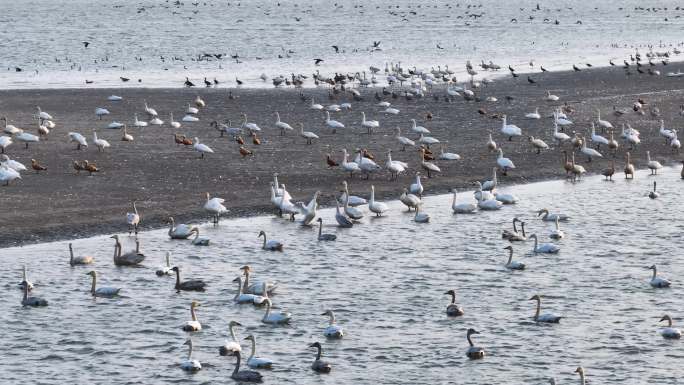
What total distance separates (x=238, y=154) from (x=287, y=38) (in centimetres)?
6301

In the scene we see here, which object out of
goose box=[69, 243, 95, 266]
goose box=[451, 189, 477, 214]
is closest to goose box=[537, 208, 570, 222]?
goose box=[451, 189, 477, 214]

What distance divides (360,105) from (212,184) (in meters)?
17.6

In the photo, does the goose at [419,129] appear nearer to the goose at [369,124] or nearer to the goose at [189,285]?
the goose at [369,124]

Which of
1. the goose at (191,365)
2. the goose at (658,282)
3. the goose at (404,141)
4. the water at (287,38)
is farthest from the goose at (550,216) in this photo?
the water at (287,38)

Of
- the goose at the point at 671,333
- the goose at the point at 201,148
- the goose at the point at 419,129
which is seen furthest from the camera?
the goose at the point at 419,129

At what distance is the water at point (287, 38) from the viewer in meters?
70.5

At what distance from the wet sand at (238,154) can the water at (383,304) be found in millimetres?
1916

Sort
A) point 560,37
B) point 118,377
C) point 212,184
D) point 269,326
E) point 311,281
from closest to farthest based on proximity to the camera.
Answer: point 118,377 → point 269,326 → point 311,281 → point 212,184 → point 560,37

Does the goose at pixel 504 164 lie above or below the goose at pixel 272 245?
above

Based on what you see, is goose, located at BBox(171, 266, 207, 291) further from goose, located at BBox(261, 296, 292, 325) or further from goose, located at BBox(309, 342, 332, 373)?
goose, located at BBox(309, 342, 332, 373)

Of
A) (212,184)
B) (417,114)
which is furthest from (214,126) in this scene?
(212,184)

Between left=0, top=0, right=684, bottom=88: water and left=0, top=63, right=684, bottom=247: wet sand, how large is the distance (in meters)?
8.99

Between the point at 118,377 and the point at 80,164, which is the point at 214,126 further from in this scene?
the point at 118,377

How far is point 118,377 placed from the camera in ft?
60.0
